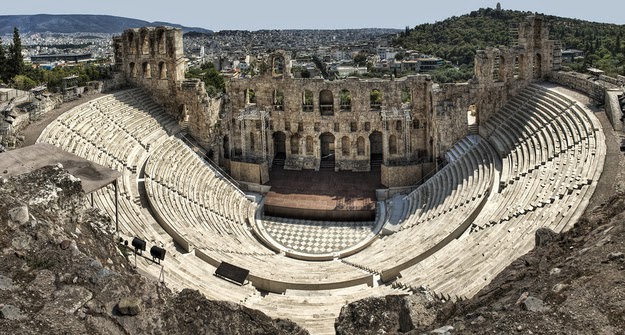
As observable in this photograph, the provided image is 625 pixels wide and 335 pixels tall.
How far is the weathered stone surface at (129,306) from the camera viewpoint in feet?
28.9

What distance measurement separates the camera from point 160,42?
3925 cm

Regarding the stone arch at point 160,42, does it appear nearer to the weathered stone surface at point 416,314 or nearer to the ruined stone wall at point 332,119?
the ruined stone wall at point 332,119

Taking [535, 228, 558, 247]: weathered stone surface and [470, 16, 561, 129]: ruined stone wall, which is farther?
[470, 16, 561, 129]: ruined stone wall

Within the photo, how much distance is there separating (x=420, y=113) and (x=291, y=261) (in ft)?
52.5

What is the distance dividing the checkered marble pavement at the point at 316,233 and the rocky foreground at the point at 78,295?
60.1 ft

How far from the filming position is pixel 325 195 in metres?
34.5

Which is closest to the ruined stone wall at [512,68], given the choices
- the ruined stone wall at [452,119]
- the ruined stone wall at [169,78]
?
the ruined stone wall at [452,119]

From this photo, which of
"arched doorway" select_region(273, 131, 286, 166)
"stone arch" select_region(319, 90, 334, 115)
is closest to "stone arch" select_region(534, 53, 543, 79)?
"stone arch" select_region(319, 90, 334, 115)

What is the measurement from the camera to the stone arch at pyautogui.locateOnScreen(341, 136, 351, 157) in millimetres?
38625

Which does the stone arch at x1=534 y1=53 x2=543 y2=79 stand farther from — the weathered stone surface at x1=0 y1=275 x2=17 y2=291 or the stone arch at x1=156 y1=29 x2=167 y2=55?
the weathered stone surface at x1=0 y1=275 x2=17 y2=291

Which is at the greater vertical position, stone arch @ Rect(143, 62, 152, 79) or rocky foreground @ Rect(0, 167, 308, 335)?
stone arch @ Rect(143, 62, 152, 79)

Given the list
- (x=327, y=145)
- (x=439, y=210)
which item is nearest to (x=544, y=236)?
(x=439, y=210)

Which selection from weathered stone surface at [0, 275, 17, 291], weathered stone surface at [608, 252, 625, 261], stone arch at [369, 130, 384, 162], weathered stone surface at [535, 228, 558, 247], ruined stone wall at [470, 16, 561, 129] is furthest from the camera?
stone arch at [369, 130, 384, 162]

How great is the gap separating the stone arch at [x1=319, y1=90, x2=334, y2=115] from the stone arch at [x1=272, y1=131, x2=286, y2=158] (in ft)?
11.1
